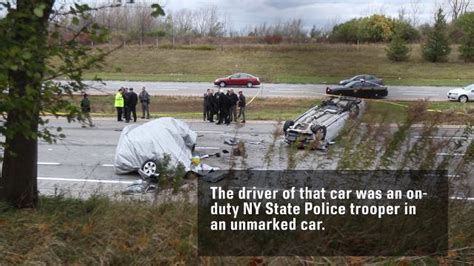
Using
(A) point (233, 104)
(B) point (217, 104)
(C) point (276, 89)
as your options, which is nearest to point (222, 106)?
(B) point (217, 104)

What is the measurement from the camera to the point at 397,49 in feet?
136

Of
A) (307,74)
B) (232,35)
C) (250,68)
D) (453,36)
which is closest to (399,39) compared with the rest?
(453,36)

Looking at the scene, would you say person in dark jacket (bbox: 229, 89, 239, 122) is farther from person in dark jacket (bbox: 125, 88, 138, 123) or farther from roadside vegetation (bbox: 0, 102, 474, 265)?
roadside vegetation (bbox: 0, 102, 474, 265)

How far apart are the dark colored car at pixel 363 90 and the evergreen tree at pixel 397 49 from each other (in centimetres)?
999

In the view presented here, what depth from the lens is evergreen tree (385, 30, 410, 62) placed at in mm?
41031

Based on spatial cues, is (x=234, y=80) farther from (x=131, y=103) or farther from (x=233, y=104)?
(x=131, y=103)

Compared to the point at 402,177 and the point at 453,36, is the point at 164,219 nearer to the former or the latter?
the point at 402,177

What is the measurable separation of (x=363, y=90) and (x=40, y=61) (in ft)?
97.6

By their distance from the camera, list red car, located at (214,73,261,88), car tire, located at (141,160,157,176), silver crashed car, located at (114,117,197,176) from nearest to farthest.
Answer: car tire, located at (141,160,157,176) → silver crashed car, located at (114,117,197,176) → red car, located at (214,73,261,88)

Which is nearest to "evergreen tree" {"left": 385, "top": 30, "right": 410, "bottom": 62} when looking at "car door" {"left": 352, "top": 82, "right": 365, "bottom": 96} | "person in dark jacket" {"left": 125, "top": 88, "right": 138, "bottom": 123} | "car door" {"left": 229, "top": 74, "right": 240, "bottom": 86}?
"car door" {"left": 352, "top": 82, "right": 365, "bottom": 96}

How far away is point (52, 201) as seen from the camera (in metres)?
5.26

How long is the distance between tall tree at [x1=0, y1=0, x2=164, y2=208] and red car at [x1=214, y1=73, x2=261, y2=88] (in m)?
33.7

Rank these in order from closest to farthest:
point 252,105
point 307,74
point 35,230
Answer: point 35,230
point 252,105
point 307,74

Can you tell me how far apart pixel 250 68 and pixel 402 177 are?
4057 centimetres
